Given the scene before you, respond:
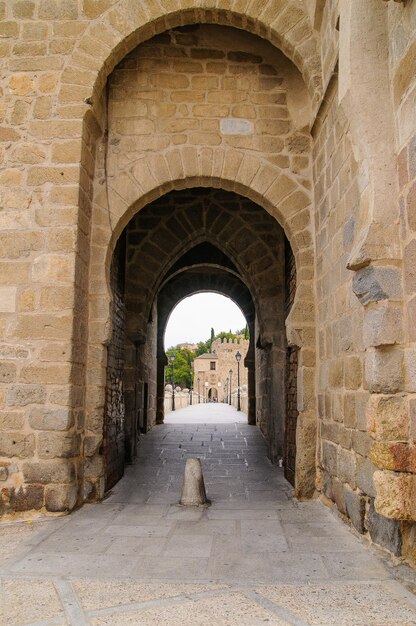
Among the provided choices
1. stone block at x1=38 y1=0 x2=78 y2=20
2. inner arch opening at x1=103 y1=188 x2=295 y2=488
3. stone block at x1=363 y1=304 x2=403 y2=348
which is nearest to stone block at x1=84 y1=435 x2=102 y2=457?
inner arch opening at x1=103 y1=188 x2=295 y2=488

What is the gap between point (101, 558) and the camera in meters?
3.32

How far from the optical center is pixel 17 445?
446cm

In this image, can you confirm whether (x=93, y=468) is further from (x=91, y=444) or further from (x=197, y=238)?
(x=197, y=238)

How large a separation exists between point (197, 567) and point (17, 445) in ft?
6.79

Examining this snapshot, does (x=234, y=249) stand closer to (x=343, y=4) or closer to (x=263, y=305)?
(x=263, y=305)

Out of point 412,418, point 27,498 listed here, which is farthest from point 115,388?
point 412,418

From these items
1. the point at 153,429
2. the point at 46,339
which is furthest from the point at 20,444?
the point at 153,429

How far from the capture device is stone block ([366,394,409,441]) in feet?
9.86

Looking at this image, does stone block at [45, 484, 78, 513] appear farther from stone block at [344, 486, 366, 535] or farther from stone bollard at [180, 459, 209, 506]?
stone block at [344, 486, 366, 535]

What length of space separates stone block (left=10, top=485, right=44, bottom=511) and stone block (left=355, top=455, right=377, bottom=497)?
258 centimetres

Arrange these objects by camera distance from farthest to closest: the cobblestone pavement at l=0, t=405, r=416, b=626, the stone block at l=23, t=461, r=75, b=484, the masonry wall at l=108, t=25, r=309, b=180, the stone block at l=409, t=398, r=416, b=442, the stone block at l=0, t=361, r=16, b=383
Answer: the masonry wall at l=108, t=25, r=309, b=180
the stone block at l=0, t=361, r=16, b=383
the stone block at l=23, t=461, r=75, b=484
the stone block at l=409, t=398, r=416, b=442
the cobblestone pavement at l=0, t=405, r=416, b=626

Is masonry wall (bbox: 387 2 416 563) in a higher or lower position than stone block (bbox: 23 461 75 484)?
higher

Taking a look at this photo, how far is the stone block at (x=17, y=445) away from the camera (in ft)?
14.6

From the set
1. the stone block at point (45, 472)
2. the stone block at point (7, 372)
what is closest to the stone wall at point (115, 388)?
the stone block at point (45, 472)
